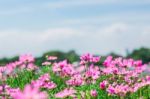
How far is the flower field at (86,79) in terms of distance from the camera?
5746 millimetres

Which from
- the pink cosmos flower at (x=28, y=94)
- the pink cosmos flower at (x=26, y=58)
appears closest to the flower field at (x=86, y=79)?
the pink cosmos flower at (x=26, y=58)

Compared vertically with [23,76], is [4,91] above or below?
above

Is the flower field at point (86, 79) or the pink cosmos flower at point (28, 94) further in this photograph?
the flower field at point (86, 79)

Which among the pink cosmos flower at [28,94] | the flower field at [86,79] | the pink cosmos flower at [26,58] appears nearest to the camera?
the pink cosmos flower at [28,94]

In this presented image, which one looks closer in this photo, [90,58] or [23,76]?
[90,58]

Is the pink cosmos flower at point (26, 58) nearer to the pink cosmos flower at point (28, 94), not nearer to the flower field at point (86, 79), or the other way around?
the flower field at point (86, 79)

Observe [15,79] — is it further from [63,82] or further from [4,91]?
[4,91]

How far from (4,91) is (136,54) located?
18125 millimetres

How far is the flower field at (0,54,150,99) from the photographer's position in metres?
5.75

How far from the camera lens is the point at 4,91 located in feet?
18.5

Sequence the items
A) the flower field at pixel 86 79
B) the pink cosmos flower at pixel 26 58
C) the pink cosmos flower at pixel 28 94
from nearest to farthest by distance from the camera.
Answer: the pink cosmos flower at pixel 28 94, the flower field at pixel 86 79, the pink cosmos flower at pixel 26 58

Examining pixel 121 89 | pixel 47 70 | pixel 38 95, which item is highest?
pixel 38 95

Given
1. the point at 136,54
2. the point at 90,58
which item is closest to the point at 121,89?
the point at 90,58

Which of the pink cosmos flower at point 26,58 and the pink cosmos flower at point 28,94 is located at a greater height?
the pink cosmos flower at point 28,94
